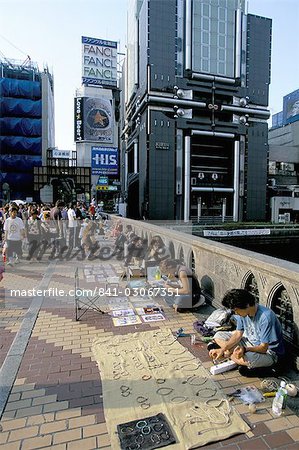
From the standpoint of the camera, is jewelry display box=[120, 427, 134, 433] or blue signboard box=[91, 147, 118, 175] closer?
jewelry display box=[120, 427, 134, 433]

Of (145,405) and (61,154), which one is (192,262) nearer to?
(145,405)

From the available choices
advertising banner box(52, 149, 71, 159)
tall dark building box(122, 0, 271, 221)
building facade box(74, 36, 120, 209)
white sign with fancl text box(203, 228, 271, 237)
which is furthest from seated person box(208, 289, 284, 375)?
advertising banner box(52, 149, 71, 159)

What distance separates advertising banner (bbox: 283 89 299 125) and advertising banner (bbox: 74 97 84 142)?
3884cm

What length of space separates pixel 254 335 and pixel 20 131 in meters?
58.0

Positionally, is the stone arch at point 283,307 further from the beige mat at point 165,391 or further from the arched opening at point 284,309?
the beige mat at point 165,391

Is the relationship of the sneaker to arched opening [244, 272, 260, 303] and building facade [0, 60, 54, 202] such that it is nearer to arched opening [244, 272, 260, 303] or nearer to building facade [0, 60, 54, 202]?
arched opening [244, 272, 260, 303]

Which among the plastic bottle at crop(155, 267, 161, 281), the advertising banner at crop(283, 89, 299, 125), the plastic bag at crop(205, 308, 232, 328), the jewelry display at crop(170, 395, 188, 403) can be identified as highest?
the advertising banner at crop(283, 89, 299, 125)

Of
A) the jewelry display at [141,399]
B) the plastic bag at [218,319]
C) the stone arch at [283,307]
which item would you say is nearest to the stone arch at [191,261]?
the plastic bag at [218,319]

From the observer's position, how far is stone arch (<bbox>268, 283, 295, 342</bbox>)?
387cm

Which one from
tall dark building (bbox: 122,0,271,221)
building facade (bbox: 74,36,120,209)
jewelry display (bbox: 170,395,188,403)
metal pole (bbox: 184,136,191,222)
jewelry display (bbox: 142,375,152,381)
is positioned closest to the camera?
jewelry display (bbox: 170,395,188,403)

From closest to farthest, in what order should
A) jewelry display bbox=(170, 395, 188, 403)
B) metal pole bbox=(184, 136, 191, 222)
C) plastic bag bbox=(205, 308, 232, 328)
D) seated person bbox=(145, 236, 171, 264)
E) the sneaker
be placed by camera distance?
jewelry display bbox=(170, 395, 188, 403)
the sneaker
plastic bag bbox=(205, 308, 232, 328)
seated person bbox=(145, 236, 171, 264)
metal pole bbox=(184, 136, 191, 222)

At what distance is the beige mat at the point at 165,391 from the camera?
278 cm

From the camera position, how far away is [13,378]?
3.57 metres

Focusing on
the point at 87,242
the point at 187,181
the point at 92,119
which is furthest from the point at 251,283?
the point at 92,119
